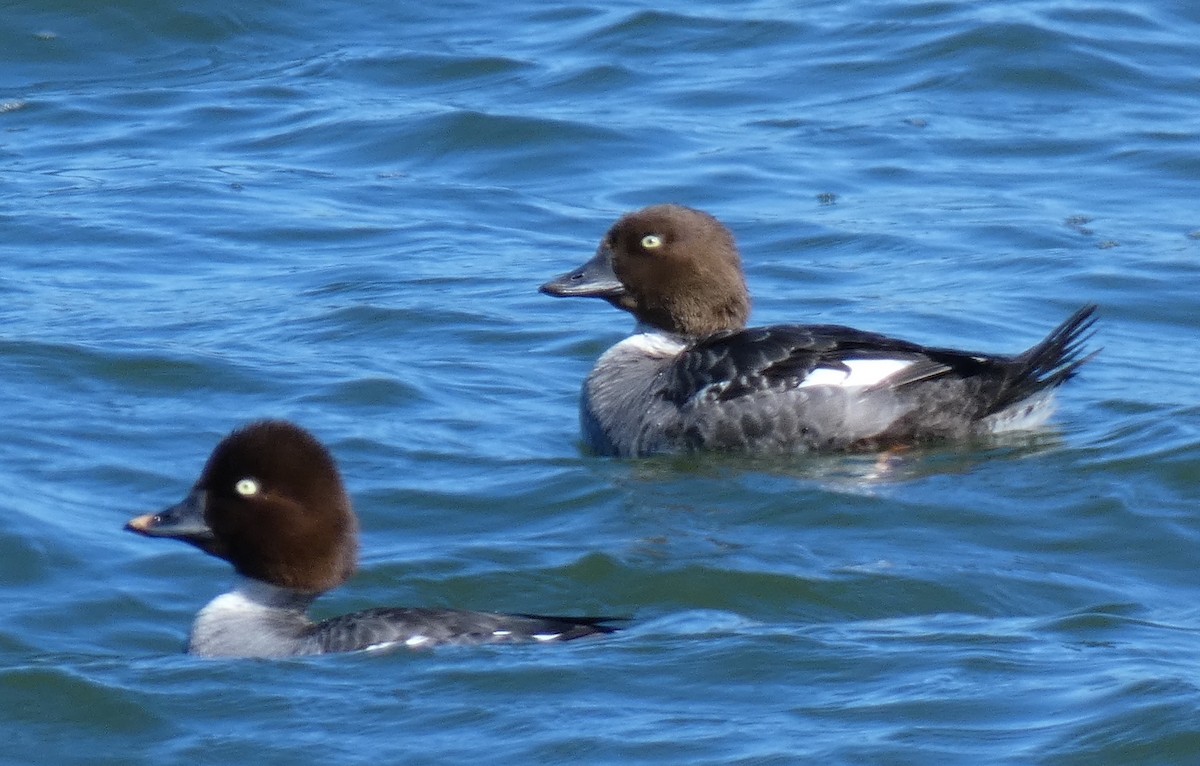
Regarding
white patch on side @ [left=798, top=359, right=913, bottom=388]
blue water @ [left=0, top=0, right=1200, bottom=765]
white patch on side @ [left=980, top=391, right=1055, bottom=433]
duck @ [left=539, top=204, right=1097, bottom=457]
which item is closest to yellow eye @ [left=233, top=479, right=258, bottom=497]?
blue water @ [left=0, top=0, right=1200, bottom=765]

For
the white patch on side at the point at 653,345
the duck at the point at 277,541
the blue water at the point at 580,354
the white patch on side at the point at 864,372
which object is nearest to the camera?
A: the blue water at the point at 580,354

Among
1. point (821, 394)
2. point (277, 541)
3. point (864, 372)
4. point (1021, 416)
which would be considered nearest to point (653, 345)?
point (821, 394)

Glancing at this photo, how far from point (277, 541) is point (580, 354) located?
471 centimetres

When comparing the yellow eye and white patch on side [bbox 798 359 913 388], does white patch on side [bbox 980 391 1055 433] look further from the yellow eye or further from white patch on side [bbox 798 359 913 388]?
the yellow eye

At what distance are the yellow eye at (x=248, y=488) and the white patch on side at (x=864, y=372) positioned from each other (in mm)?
3244

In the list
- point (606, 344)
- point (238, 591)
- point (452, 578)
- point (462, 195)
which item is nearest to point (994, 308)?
point (606, 344)

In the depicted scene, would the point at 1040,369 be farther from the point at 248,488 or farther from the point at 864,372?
the point at 248,488

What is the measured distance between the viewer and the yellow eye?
6848 mm

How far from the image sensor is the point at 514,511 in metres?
8.64

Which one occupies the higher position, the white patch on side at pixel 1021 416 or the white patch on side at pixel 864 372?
the white patch on side at pixel 864 372

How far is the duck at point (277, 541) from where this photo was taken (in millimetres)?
6727

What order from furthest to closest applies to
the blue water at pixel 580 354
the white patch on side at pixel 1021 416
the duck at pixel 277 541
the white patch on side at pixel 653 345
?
the white patch on side at pixel 653 345 < the white patch on side at pixel 1021 416 < the duck at pixel 277 541 < the blue water at pixel 580 354

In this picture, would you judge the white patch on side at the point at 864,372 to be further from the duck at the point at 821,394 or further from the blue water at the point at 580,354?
the blue water at the point at 580,354


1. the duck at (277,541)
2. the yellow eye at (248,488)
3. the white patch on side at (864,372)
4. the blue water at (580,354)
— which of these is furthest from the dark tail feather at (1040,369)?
the yellow eye at (248,488)
